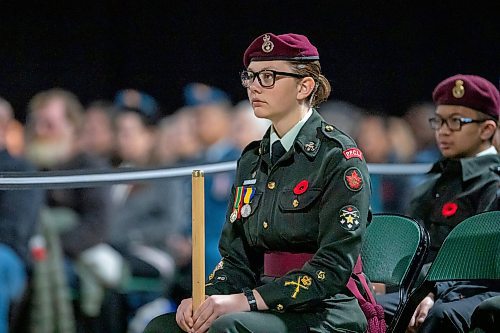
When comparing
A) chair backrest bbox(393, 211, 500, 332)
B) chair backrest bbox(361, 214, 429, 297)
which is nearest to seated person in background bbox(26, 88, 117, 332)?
chair backrest bbox(361, 214, 429, 297)

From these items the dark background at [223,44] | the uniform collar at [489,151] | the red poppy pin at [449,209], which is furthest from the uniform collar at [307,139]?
the dark background at [223,44]

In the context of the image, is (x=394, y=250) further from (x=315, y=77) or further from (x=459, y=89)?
(x=459, y=89)

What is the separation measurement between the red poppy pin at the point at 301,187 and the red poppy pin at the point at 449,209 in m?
0.95

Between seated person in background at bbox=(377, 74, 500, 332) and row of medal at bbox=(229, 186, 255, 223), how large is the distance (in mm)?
712

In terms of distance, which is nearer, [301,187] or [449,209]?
[301,187]

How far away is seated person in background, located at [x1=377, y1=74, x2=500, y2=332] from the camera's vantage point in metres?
3.60

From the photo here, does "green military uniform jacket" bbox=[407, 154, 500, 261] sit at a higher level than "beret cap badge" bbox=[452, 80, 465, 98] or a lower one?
lower

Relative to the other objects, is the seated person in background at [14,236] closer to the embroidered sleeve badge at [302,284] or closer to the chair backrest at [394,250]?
the chair backrest at [394,250]

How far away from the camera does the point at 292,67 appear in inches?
115

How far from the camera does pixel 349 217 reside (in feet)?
8.97

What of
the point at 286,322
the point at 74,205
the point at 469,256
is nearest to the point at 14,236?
the point at 74,205

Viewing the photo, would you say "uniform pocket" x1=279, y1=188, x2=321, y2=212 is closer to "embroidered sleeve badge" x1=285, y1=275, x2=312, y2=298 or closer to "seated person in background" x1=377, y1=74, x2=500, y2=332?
"embroidered sleeve badge" x1=285, y1=275, x2=312, y2=298

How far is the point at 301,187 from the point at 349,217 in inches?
6.5

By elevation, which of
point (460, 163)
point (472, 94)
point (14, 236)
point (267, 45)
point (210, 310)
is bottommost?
point (14, 236)
